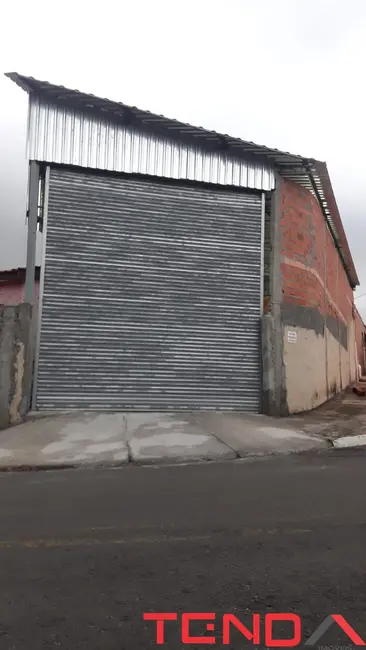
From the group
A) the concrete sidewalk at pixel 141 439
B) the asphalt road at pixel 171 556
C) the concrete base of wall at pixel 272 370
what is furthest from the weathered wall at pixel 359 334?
the asphalt road at pixel 171 556

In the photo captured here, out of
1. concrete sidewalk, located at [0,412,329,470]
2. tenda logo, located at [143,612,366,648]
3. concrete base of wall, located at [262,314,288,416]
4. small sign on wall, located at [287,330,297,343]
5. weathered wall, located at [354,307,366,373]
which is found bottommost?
tenda logo, located at [143,612,366,648]

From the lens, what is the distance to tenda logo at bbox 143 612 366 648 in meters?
2.23

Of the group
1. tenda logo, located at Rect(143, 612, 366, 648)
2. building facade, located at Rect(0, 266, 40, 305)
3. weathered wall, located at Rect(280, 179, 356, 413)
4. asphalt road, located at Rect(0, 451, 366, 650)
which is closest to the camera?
tenda logo, located at Rect(143, 612, 366, 648)

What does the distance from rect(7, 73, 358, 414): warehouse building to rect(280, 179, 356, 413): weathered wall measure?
0.06 meters

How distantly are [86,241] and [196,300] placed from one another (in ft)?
9.45

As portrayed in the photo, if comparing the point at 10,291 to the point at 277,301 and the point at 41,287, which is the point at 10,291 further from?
the point at 277,301

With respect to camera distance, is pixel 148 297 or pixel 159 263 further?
pixel 159 263

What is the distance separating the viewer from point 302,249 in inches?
473

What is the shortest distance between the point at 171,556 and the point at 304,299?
376 inches

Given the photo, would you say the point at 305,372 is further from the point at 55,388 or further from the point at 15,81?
the point at 15,81

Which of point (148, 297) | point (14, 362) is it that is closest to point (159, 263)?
point (148, 297)

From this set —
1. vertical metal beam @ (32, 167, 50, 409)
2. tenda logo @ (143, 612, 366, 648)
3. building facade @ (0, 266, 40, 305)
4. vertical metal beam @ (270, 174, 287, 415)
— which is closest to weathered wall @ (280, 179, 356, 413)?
vertical metal beam @ (270, 174, 287, 415)

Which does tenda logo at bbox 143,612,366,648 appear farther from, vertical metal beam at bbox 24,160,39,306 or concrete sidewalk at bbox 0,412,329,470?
vertical metal beam at bbox 24,160,39,306

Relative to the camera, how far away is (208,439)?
7918 mm
